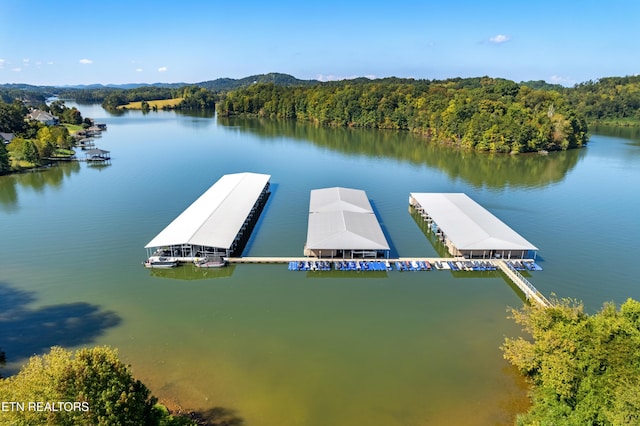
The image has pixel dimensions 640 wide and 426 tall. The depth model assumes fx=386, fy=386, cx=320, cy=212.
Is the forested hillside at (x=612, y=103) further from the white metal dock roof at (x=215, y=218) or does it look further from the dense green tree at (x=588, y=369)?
the dense green tree at (x=588, y=369)

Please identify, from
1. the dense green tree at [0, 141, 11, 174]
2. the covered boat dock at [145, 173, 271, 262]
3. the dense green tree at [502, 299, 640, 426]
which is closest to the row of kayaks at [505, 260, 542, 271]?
the dense green tree at [502, 299, 640, 426]

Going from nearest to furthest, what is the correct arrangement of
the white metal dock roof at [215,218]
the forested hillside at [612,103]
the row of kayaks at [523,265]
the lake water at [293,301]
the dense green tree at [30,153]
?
the lake water at [293,301] < the row of kayaks at [523,265] < the white metal dock roof at [215,218] < the dense green tree at [30,153] < the forested hillside at [612,103]

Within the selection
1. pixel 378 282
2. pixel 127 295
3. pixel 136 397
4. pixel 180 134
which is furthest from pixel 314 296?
pixel 180 134

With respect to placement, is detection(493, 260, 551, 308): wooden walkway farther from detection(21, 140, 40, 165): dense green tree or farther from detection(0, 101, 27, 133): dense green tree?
detection(0, 101, 27, 133): dense green tree

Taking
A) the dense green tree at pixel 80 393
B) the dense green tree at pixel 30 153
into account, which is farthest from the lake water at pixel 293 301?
the dense green tree at pixel 30 153

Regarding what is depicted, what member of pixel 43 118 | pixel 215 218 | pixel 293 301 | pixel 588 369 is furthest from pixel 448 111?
pixel 43 118

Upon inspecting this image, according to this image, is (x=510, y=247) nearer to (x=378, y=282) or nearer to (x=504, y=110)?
(x=378, y=282)

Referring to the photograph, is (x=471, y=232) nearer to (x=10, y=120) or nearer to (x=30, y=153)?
(x=30, y=153)
